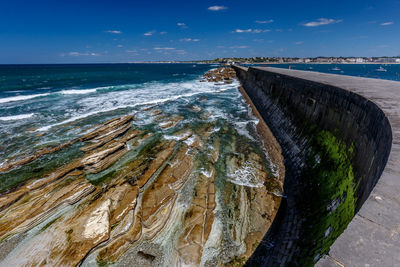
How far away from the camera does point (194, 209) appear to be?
7984 mm

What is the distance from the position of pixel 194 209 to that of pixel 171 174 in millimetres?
2759

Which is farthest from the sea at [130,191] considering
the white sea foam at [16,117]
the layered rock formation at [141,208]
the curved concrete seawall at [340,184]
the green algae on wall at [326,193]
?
the white sea foam at [16,117]

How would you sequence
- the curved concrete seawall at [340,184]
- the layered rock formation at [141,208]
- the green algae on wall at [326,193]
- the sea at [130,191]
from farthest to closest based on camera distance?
the sea at [130,191] < the layered rock formation at [141,208] < the green algae on wall at [326,193] < the curved concrete seawall at [340,184]

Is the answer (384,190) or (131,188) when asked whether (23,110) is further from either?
(384,190)

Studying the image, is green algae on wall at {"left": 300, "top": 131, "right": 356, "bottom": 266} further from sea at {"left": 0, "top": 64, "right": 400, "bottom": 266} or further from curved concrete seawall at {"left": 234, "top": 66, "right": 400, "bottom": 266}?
sea at {"left": 0, "top": 64, "right": 400, "bottom": 266}

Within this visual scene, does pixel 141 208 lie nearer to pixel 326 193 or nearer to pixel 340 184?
pixel 326 193

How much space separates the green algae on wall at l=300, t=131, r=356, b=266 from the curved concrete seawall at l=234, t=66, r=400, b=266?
0.15 feet

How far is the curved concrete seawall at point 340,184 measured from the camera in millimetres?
2523

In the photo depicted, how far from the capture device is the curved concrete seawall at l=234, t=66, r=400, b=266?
2.52 metres

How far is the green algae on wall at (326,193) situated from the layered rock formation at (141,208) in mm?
1569

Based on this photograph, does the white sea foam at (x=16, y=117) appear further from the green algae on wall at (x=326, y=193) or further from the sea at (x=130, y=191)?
the green algae on wall at (x=326, y=193)

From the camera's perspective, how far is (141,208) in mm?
7930

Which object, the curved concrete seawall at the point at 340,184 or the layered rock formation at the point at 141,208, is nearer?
the curved concrete seawall at the point at 340,184

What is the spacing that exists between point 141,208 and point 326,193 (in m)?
7.74
